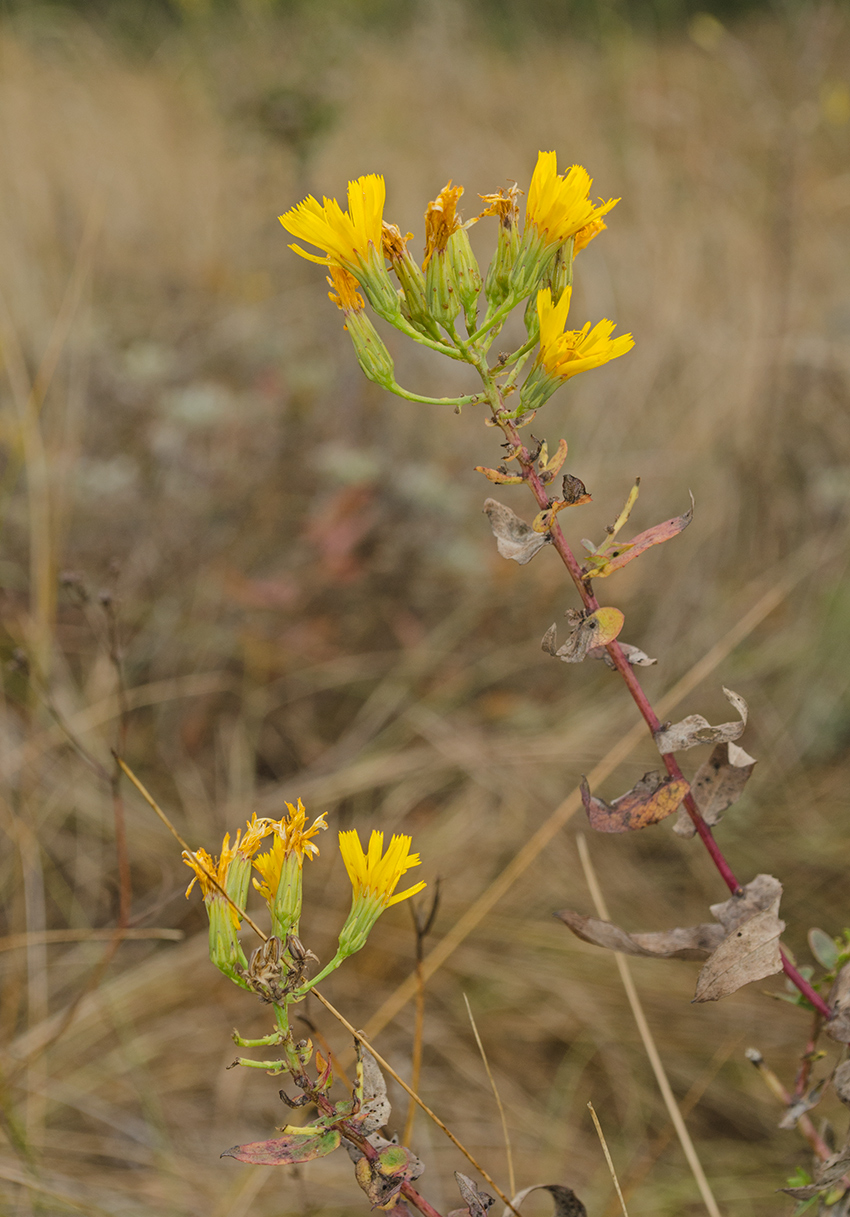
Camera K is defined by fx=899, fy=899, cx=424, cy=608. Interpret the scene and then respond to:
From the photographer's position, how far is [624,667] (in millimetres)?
644

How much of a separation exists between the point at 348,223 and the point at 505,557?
0.84 feet

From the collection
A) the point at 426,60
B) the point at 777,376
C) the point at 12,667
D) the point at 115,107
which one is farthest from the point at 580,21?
the point at 12,667

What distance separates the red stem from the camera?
1.97 feet

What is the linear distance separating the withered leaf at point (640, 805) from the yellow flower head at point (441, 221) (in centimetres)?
39

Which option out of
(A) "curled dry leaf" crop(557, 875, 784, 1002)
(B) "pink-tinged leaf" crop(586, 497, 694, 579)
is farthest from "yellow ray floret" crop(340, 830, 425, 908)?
(B) "pink-tinged leaf" crop(586, 497, 694, 579)

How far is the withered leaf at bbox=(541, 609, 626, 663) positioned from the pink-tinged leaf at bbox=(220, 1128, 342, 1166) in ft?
1.14

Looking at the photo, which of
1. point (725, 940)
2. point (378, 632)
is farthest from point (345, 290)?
point (378, 632)

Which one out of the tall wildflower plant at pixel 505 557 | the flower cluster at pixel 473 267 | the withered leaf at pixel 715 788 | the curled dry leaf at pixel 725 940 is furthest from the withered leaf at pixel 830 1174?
the flower cluster at pixel 473 267

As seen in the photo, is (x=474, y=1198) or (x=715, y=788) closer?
(x=474, y=1198)

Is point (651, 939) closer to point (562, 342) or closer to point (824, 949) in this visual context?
point (824, 949)

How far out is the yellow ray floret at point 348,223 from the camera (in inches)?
23.6

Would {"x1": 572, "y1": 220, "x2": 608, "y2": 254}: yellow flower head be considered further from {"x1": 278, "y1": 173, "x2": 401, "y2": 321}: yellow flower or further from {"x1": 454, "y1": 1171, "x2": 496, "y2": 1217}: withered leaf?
{"x1": 454, "y1": 1171, "x2": 496, "y2": 1217}: withered leaf

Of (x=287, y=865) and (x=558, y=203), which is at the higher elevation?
(x=558, y=203)

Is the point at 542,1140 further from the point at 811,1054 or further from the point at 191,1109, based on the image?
the point at 811,1054
